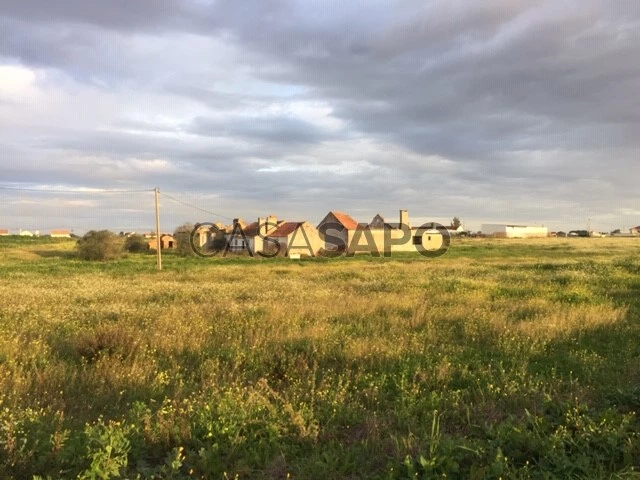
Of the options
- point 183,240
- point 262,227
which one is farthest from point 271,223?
point 183,240

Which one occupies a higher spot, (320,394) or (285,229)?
(285,229)

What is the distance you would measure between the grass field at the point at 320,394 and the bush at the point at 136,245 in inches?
2002

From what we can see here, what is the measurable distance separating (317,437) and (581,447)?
215cm

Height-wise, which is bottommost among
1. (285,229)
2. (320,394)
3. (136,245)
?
(320,394)

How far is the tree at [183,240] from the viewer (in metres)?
53.2

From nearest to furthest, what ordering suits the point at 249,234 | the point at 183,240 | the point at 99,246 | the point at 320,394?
the point at 320,394, the point at 99,246, the point at 183,240, the point at 249,234

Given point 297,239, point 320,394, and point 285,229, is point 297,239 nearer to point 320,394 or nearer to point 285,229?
point 285,229

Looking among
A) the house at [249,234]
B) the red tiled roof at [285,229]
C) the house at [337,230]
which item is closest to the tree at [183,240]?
the house at [249,234]

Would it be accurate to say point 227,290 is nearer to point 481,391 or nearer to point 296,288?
point 296,288

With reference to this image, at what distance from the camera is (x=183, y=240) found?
176ft

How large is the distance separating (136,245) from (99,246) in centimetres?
1338

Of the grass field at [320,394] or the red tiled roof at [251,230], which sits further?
the red tiled roof at [251,230]

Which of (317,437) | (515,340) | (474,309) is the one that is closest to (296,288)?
(474,309)

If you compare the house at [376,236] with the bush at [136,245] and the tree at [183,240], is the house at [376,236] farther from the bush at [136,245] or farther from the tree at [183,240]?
the bush at [136,245]
